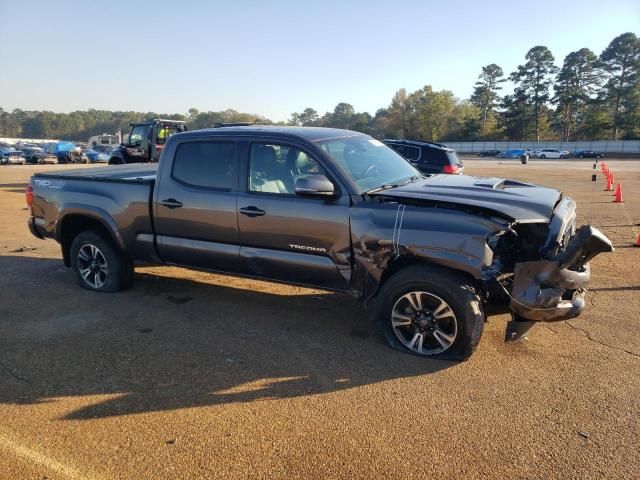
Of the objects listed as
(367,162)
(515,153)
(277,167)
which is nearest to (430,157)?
(367,162)

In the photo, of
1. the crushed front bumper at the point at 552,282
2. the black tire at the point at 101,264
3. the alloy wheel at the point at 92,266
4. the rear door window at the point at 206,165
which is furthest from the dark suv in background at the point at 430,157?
the crushed front bumper at the point at 552,282

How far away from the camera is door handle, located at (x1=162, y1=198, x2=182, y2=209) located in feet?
16.5

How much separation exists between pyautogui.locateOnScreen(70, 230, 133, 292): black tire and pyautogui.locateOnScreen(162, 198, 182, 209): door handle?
1.09m

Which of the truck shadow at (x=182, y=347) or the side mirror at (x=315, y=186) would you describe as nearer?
the truck shadow at (x=182, y=347)

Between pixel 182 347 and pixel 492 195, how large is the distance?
3.03 meters

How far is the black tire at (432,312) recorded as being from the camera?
3.84 metres

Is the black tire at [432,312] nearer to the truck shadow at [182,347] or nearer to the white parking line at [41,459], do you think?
the truck shadow at [182,347]

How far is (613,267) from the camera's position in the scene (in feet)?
22.6

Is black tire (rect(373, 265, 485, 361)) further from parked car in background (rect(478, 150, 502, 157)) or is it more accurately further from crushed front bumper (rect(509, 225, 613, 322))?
parked car in background (rect(478, 150, 502, 157))

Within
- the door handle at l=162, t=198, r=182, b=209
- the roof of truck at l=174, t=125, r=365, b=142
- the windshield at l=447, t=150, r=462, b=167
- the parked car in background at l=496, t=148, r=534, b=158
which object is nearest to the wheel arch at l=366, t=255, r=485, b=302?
the roof of truck at l=174, t=125, r=365, b=142

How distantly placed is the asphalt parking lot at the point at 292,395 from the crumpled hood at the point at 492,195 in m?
1.26

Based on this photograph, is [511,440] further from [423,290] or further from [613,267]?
[613,267]

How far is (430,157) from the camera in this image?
12.1 metres

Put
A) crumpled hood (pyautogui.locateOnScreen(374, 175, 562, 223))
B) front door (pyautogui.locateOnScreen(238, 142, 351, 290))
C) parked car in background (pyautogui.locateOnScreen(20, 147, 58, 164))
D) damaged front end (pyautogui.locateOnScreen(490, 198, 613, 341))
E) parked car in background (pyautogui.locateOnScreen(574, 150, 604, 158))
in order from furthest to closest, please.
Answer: parked car in background (pyautogui.locateOnScreen(574, 150, 604, 158)) → parked car in background (pyautogui.locateOnScreen(20, 147, 58, 164)) → front door (pyautogui.locateOnScreen(238, 142, 351, 290)) → crumpled hood (pyautogui.locateOnScreen(374, 175, 562, 223)) → damaged front end (pyautogui.locateOnScreen(490, 198, 613, 341))
